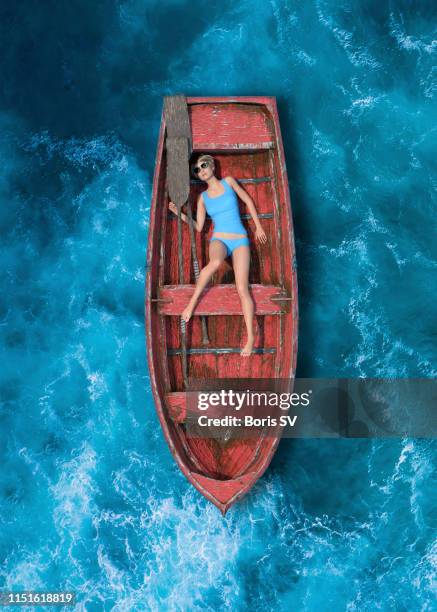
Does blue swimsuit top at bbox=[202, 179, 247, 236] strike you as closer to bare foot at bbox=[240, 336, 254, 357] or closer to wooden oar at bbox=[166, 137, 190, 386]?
wooden oar at bbox=[166, 137, 190, 386]

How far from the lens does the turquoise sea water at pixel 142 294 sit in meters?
10.0

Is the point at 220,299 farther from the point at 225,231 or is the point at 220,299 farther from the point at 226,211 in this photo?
the point at 226,211

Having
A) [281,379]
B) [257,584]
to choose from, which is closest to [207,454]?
[281,379]

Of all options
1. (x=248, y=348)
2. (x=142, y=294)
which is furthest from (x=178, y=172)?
(x=248, y=348)

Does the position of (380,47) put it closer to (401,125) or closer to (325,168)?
(401,125)

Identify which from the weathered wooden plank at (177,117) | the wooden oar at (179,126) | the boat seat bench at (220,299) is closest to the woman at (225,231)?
the boat seat bench at (220,299)

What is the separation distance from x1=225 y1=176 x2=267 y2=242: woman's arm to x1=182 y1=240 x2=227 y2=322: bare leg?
2.08 feet

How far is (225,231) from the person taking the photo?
895 centimetres

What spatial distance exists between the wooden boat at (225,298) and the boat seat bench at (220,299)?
0.05 feet

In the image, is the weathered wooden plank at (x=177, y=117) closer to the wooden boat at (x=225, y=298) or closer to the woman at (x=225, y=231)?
the wooden boat at (x=225, y=298)

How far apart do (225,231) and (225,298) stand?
101 centimetres

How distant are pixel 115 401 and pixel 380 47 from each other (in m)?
7.71

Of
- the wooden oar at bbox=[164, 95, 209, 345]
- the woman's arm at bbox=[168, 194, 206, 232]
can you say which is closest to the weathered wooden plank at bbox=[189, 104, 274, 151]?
the wooden oar at bbox=[164, 95, 209, 345]

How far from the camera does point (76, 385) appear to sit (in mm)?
10328
